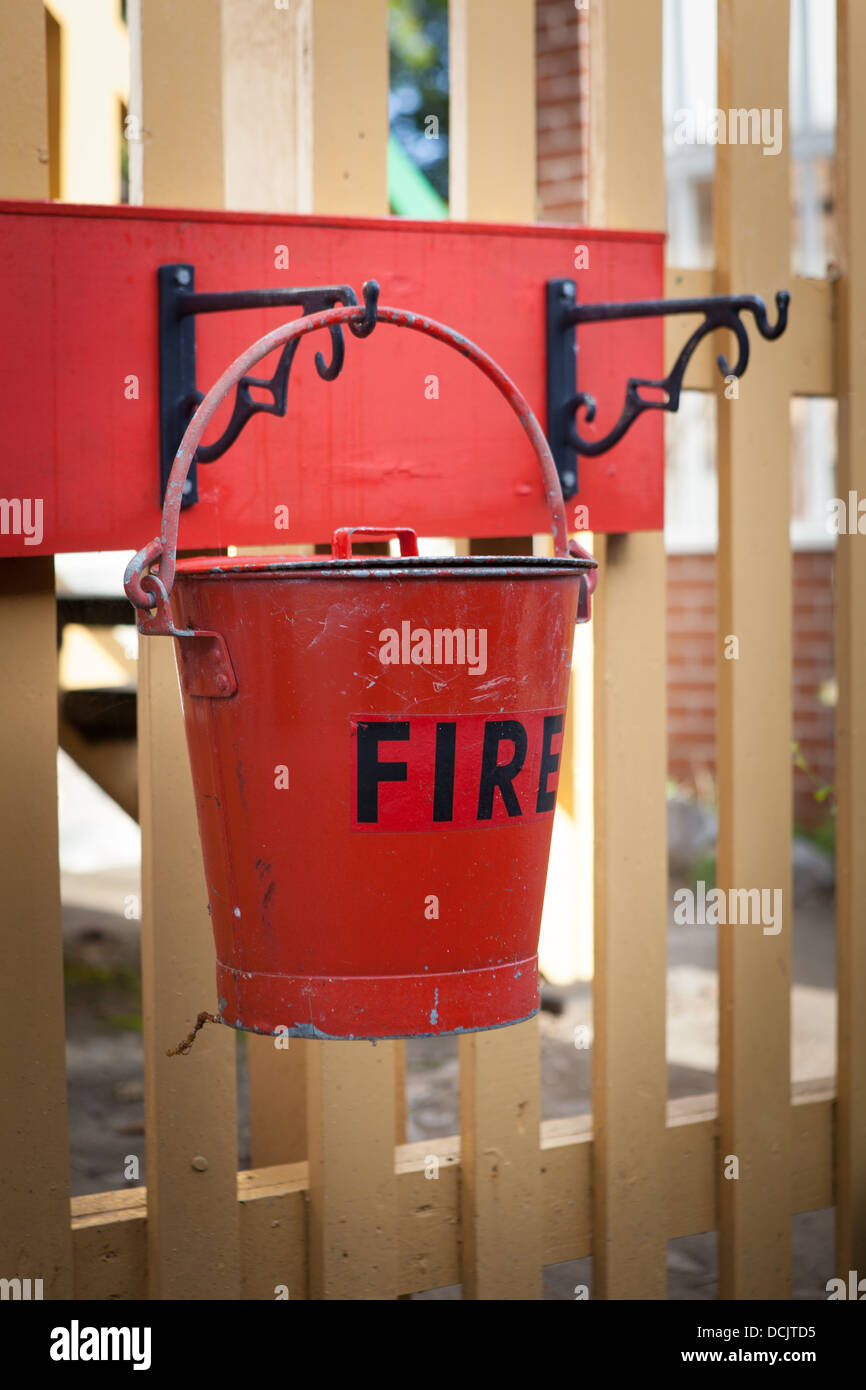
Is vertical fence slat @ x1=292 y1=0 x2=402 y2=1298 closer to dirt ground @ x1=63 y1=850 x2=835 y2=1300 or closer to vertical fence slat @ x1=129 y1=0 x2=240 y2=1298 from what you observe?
vertical fence slat @ x1=129 y1=0 x2=240 y2=1298

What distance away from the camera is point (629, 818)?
1919 millimetres

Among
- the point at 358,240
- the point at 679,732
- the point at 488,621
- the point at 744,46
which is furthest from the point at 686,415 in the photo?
the point at 488,621

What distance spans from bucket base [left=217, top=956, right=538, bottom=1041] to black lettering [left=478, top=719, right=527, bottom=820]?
0.18 metres

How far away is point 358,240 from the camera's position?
164 cm

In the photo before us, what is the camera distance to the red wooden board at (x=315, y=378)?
1500 mm

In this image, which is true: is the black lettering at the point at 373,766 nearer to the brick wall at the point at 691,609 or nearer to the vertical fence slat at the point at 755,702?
the vertical fence slat at the point at 755,702

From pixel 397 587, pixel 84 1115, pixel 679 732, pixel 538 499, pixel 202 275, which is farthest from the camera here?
pixel 679 732

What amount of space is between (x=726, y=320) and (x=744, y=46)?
0.60 metres

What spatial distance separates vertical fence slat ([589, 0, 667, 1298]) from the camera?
1.88 m

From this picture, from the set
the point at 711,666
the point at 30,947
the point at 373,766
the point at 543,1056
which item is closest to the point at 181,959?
the point at 30,947

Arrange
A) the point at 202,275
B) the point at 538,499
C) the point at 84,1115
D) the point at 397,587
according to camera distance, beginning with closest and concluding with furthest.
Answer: the point at 397,587 < the point at 202,275 < the point at 538,499 < the point at 84,1115

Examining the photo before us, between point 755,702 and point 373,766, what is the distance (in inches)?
37.9

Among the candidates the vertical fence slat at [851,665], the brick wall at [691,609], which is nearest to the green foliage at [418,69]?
the brick wall at [691,609]
